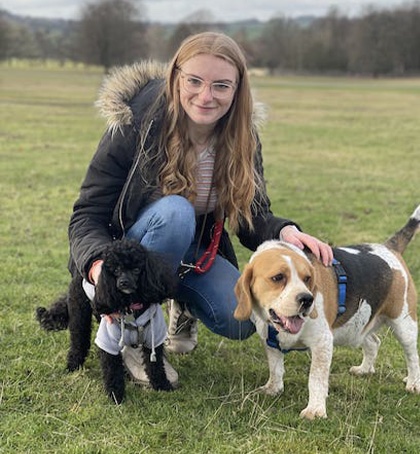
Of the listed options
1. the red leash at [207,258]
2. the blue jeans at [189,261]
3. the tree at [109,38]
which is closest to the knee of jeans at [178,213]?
the blue jeans at [189,261]

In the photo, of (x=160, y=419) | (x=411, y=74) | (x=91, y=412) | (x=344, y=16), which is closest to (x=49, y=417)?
(x=91, y=412)

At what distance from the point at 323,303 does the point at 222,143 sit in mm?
1361

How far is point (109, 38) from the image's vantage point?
83.4 metres

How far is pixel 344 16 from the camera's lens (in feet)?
398

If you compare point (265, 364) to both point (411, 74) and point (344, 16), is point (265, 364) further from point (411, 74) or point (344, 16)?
point (344, 16)

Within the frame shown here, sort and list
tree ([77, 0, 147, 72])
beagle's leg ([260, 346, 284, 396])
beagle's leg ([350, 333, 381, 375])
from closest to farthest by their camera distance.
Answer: beagle's leg ([260, 346, 284, 396]) → beagle's leg ([350, 333, 381, 375]) → tree ([77, 0, 147, 72])

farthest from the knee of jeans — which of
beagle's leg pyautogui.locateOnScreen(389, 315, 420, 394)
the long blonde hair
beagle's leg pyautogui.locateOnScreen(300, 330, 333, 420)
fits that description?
beagle's leg pyautogui.locateOnScreen(389, 315, 420, 394)

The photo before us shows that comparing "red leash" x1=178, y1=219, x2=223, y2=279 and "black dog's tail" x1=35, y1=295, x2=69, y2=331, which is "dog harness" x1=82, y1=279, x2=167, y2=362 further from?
"black dog's tail" x1=35, y1=295, x2=69, y2=331

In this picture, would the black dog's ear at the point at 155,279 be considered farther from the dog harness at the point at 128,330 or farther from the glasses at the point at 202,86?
the glasses at the point at 202,86

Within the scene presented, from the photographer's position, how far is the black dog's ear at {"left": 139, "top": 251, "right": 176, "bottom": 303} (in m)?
3.79

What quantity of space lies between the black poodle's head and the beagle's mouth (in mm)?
682

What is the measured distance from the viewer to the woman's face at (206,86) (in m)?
4.02

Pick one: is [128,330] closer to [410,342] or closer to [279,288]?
[279,288]

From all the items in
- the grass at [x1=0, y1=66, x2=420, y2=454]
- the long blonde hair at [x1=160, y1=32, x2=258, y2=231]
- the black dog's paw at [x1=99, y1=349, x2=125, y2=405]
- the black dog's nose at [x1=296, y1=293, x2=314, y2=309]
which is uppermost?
the long blonde hair at [x1=160, y1=32, x2=258, y2=231]
